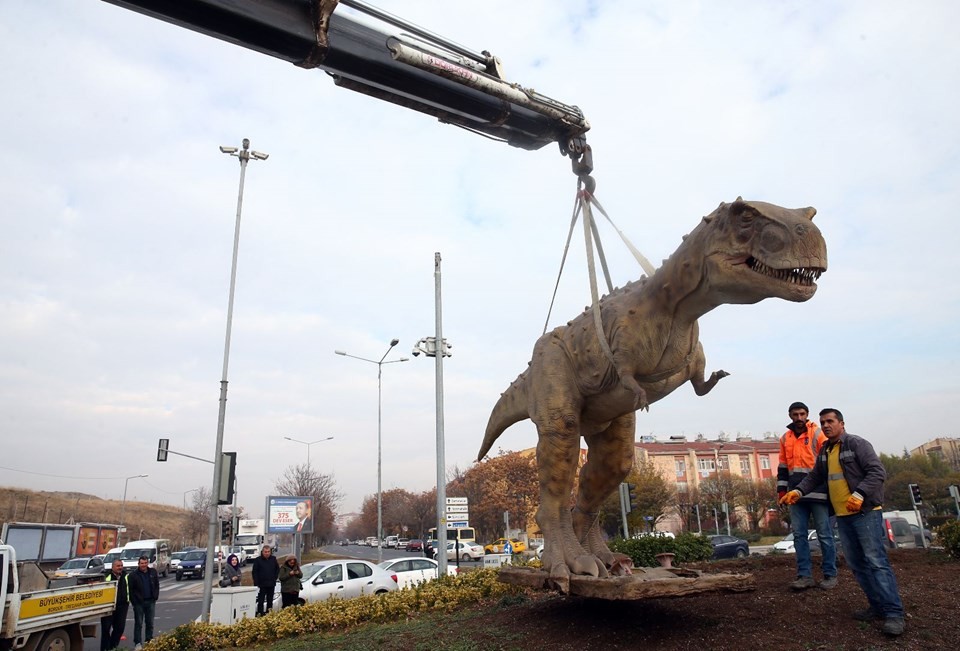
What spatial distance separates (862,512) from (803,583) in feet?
5.37

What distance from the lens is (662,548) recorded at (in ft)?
36.4

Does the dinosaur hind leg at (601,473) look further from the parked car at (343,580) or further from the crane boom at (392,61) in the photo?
the parked car at (343,580)

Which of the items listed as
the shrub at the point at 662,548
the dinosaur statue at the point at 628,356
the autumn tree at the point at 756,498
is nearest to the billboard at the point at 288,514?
the shrub at the point at 662,548

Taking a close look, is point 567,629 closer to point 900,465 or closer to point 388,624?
point 388,624

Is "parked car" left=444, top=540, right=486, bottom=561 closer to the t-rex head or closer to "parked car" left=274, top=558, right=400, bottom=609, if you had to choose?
"parked car" left=274, top=558, right=400, bottom=609

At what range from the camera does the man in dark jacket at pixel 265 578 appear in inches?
505

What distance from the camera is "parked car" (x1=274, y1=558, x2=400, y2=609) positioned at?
45.4ft

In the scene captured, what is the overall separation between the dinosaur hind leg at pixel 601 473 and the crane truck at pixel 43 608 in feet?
27.4

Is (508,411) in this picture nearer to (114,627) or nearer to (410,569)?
(114,627)

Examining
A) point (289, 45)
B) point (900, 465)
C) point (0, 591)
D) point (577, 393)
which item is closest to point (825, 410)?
point (577, 393)

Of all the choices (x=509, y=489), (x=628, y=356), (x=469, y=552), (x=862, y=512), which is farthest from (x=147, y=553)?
(x=862, y=512)

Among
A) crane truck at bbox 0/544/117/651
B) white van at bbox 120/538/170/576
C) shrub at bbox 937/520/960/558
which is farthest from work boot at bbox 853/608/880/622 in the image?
white van at bbox 120/538/170/576

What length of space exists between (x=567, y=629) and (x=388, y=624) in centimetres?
332

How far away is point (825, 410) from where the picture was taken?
5383 millimetres
